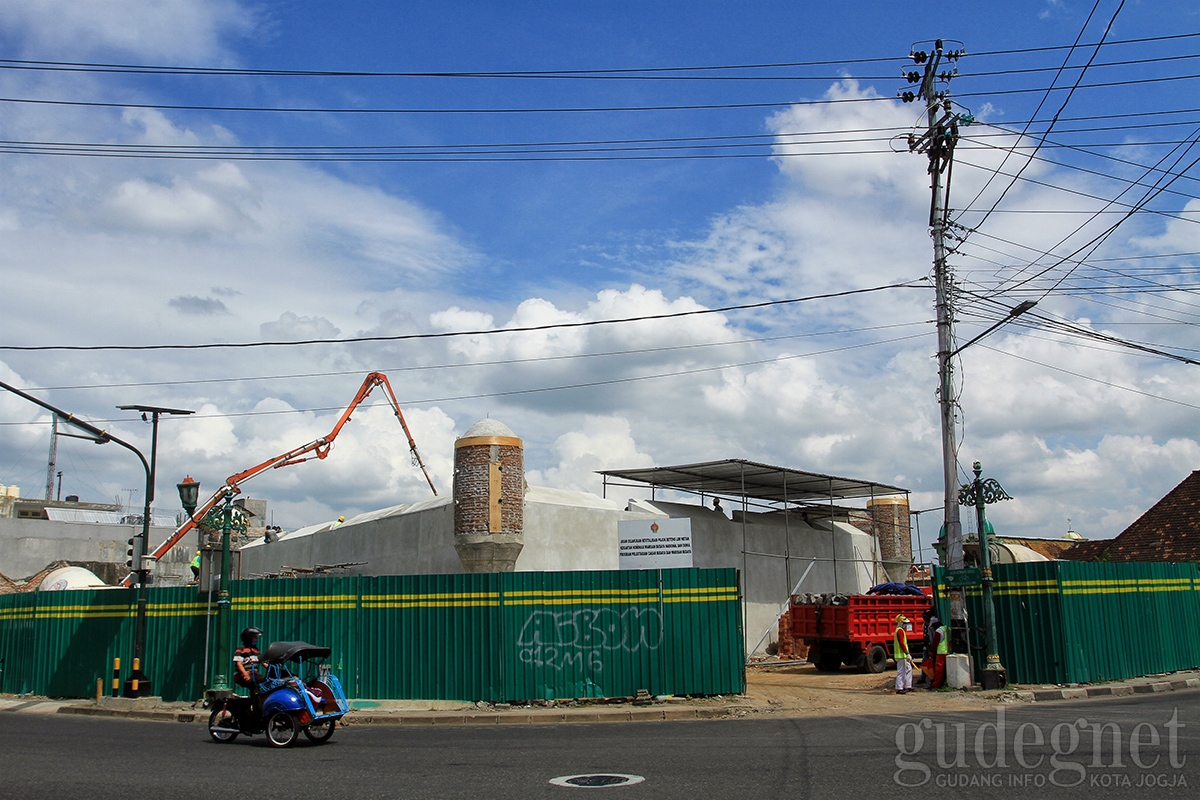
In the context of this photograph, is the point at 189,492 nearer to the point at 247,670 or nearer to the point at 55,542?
the point at 247,670

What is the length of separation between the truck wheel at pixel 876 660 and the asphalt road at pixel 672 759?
9434mm

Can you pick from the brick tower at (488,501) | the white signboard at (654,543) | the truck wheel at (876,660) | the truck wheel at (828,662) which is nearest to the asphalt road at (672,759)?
the white signboard at (654,543)

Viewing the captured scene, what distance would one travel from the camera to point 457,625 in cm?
1770

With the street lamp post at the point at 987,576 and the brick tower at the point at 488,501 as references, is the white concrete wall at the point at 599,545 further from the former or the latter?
the street lamp post at the point at 987,576

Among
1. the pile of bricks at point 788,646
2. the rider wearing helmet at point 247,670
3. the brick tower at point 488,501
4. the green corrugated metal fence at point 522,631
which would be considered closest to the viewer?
the rider wearing helmet at point 247,670

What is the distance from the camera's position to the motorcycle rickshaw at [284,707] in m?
12.3

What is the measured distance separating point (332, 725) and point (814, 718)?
23.8ft

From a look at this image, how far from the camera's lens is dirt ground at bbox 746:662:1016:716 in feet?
54.1

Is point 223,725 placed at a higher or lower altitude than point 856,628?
lower

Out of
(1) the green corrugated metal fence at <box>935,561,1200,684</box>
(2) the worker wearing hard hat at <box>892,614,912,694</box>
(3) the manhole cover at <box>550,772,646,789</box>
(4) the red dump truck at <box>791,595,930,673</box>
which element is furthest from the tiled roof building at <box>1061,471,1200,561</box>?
(3) the manhole cover at <box>550,772,646,789</box>

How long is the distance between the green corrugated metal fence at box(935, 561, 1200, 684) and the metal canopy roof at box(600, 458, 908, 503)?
23.0 ft

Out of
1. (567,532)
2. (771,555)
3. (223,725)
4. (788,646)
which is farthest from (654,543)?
(771,555)

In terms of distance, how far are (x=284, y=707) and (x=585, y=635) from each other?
6.43m

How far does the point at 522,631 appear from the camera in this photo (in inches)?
688
